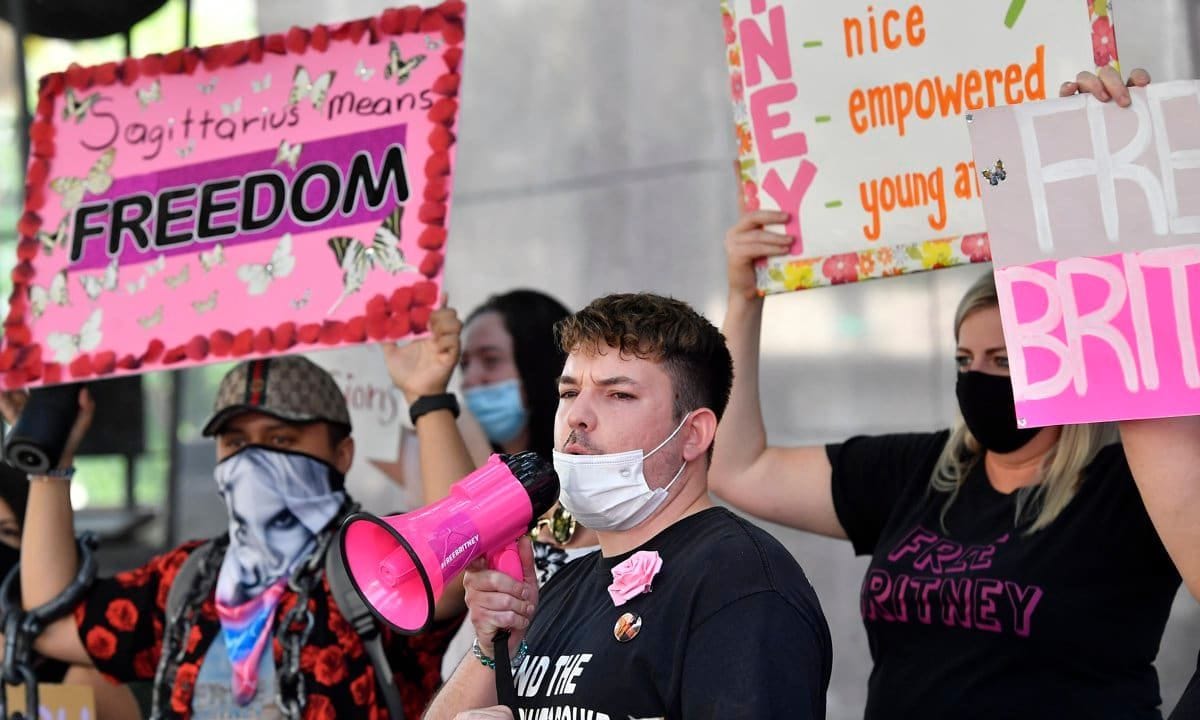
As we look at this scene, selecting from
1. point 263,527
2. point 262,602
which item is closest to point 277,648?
point 262,602

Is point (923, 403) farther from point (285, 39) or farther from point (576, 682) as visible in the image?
point (576, 682)

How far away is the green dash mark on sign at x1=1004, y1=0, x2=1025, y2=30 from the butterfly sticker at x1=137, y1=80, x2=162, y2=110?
7.20 feet

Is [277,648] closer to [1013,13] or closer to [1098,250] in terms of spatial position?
[1098,250]

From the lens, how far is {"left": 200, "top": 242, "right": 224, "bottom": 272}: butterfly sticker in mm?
3467

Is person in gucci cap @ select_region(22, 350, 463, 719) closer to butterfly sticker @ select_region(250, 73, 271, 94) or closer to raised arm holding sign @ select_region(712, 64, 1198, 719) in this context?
butterfly sticker @ select_region(250, 73, 271, 94)

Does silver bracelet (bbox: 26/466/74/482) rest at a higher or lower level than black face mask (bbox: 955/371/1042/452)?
higher

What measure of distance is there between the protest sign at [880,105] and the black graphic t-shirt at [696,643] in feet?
3.31

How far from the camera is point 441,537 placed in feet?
6.67

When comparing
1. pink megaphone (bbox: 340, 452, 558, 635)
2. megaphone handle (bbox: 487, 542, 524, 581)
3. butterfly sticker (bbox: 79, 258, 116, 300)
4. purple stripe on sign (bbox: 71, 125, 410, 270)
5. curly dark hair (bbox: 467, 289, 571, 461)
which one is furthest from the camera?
curly dark hair (bbox: 467, 289, 571, 461)

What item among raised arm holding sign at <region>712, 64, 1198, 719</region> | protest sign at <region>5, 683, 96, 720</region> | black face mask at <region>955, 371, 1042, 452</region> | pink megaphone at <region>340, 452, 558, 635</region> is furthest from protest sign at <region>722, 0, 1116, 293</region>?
protest sign at <region>5, 683, 96, 720</region>

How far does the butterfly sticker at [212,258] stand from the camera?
347cm

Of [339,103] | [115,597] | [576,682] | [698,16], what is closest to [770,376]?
[698,16]

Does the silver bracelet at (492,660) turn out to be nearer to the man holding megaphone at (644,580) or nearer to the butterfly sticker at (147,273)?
the man holding megaphone at (644,580)

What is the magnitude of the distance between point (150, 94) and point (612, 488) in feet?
7.17
